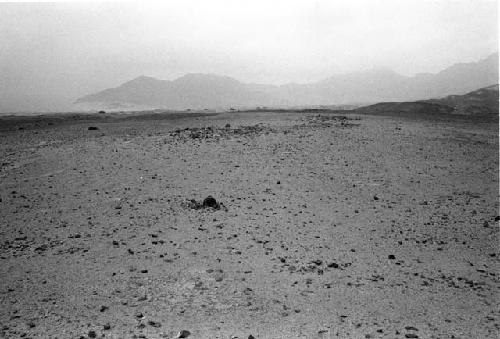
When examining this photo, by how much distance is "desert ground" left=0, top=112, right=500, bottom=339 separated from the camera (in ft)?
15.3

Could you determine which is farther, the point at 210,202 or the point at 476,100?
the point at 476,100

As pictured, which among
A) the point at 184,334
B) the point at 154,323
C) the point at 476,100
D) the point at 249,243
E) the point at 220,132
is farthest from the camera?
the point at 476,100

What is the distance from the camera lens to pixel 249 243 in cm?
674

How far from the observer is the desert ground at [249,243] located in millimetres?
4652

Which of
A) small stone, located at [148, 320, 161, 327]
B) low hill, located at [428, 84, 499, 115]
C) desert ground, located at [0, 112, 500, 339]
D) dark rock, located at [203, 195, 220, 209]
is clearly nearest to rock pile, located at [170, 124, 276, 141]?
desert ground, located at [0, 112, 500, 339]

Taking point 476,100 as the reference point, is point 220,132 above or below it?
below

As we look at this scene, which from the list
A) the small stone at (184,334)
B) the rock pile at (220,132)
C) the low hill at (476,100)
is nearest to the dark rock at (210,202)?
the small stone at (184,334)

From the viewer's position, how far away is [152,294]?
516 cm

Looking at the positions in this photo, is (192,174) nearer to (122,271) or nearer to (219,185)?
(219,185)

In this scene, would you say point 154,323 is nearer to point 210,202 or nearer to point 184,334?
point 184,334

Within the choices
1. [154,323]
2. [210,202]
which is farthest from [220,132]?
[154,323]

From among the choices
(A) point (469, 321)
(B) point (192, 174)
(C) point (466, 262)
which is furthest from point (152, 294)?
(B) point (192, 174)

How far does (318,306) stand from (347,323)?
46 centimetres

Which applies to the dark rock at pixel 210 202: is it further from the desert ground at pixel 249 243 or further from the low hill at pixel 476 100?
the low hill at pixel 476 100
